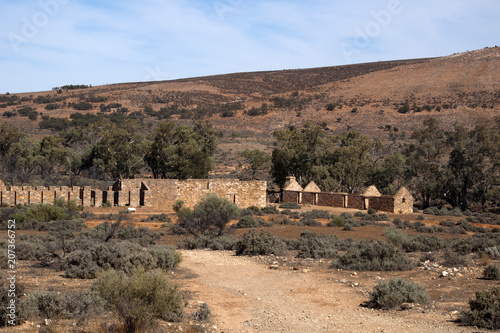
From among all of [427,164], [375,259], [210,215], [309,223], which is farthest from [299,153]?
[375,259]

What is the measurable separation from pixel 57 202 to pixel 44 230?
7244 mm

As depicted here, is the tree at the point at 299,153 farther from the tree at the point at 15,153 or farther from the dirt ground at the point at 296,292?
the dirt ground at the point at 296,292

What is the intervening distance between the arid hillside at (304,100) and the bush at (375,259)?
45.4 meters

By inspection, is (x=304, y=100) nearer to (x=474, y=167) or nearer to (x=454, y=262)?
(x=474, y=167)

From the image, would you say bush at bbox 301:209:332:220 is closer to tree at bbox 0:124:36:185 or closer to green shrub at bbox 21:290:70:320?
green shrub at bbox 21:290:70:320

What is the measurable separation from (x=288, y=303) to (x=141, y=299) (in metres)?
3.27

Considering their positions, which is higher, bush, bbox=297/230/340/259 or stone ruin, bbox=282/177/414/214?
stone ruin, bbox=282/177/414/214

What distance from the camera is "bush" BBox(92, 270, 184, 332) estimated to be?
270 inches

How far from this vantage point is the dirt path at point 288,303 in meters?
7.98

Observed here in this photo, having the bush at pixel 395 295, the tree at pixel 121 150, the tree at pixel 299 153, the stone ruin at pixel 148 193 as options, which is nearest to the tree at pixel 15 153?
the tree at pixel 121 150

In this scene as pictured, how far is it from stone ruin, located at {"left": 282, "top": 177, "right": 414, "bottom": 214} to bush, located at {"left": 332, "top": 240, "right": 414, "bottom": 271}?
19120 millimetres

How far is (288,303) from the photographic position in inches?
376

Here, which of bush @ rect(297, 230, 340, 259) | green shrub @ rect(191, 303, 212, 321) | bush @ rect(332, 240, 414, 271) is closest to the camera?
green shrub @ rect(191, 303, 212, 321)

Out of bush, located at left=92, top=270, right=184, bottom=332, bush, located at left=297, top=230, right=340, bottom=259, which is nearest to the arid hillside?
bush, located at left=297, top=230, right=340, bottom=259
